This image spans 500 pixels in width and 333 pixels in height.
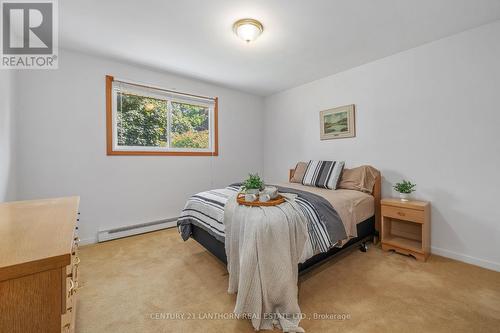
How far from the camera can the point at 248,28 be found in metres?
2.07

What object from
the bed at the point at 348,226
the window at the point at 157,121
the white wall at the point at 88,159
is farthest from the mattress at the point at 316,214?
the window at the point at 157,121

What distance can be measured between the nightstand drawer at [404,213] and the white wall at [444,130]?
0.37 meters

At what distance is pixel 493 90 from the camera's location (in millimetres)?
2090

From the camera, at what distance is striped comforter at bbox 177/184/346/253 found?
1.76m

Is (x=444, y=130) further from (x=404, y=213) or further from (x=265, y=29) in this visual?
(x=265, y=29)

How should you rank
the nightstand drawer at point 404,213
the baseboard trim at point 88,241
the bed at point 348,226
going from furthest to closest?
the baseboard trim at point 88,241, the nightstand drawer at point 404,213, the bed at point 348,226

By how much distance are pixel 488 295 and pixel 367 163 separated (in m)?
1.74

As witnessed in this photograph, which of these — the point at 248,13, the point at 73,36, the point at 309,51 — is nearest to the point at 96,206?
the point at 73,36

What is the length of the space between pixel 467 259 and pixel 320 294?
1.81 meters

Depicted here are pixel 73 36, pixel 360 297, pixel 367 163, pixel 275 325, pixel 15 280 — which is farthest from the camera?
pixel 367 163

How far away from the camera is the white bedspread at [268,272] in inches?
53.7

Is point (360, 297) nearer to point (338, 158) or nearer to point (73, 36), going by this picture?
point (338, 158)

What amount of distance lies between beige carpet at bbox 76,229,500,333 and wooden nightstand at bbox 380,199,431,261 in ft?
0.38

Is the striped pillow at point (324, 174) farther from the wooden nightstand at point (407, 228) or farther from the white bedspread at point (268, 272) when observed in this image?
the white bedspread at point (268, 272)
